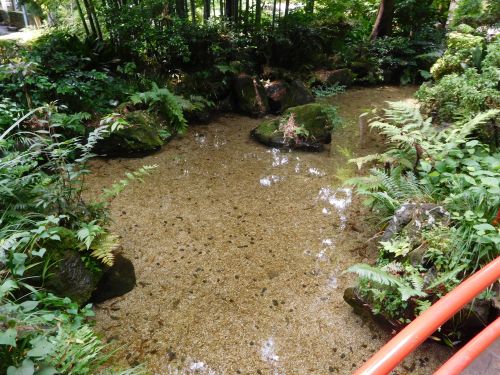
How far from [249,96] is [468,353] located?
5856 millimetres

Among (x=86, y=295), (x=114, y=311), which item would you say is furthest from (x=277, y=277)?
(x=86, y=295)

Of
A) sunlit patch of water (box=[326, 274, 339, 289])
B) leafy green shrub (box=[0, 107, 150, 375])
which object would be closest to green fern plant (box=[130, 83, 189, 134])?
leafy green shrub (box=[0, 107, 150, 375])

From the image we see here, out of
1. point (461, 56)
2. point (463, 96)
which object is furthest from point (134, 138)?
point (461, 56)

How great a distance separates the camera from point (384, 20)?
29.8 feet

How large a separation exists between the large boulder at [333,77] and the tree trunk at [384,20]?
210cm

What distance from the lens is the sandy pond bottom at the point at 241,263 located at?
8.01ft

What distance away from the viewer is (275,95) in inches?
259

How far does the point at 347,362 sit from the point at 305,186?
2.34 m

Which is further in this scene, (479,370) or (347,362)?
(347,362)

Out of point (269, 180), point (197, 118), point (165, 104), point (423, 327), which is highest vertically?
point (423, 327)

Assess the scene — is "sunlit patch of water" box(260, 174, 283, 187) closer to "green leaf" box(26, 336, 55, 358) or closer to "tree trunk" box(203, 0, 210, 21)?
"green leaf" box(26, 336, 55, 358)

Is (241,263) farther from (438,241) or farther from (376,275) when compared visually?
(438,241)

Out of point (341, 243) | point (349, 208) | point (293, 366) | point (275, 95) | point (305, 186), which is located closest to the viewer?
point (293, 366)

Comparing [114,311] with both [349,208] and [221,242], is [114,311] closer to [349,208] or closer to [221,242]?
[221,242]
